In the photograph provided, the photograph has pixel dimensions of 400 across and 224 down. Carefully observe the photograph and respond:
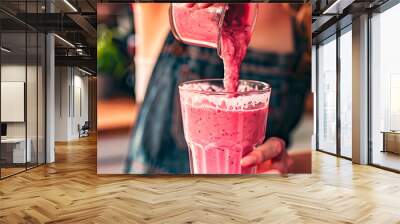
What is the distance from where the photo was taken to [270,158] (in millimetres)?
6020

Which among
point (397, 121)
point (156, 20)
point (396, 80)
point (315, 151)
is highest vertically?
point (156, 20)

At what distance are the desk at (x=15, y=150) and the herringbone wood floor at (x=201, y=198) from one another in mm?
467

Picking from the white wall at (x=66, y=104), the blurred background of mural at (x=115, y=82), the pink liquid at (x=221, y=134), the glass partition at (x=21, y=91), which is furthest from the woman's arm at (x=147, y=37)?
the white wall at (x=66, y=104)

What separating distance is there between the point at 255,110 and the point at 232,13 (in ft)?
5.19

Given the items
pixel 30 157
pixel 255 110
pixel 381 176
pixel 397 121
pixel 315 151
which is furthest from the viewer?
pixel 315 151

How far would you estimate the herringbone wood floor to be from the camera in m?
3.78

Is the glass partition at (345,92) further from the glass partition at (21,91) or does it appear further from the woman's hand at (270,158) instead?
the glass partition at (21,91)

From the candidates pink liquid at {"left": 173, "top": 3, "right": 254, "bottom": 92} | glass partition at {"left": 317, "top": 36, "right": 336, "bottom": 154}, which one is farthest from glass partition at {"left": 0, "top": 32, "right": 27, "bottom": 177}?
glass partition at {"left": 317, "top": 36, "right": 336, "bottom": 154}

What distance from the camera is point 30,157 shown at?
7402mm

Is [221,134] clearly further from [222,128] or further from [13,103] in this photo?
[13,103]

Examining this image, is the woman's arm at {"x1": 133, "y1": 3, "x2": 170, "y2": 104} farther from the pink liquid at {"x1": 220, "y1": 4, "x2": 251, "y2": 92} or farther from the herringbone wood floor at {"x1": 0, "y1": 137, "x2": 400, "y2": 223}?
the herringbone wood floor at {"x1": 0, "y1": 137, "x2": 400, "y2": 223}

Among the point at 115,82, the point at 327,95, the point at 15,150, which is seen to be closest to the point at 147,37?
the point at 115,82

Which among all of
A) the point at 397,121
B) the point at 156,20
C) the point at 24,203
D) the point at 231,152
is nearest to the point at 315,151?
the point at 397,121

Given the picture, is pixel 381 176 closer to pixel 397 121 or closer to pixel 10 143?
pixel 397 121
